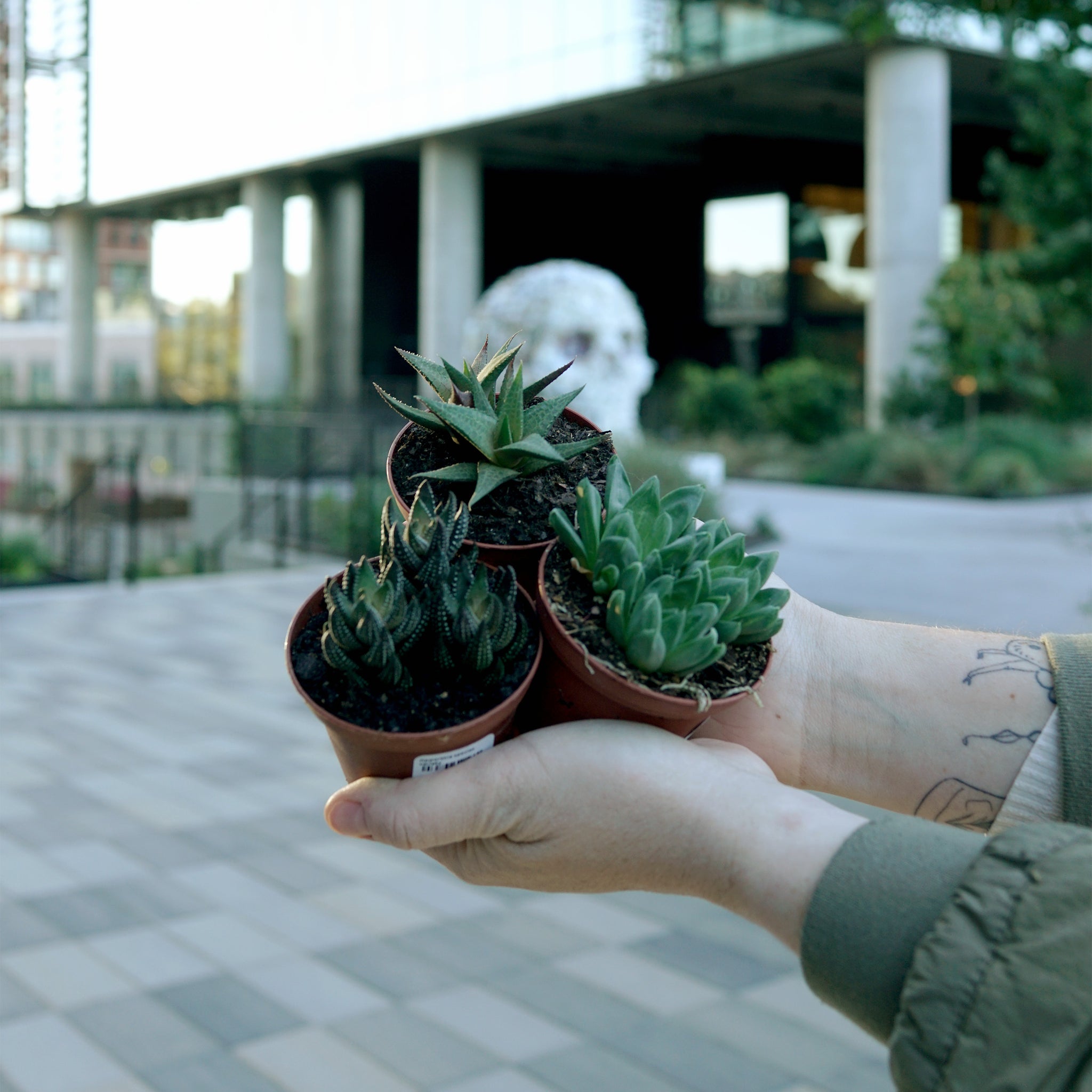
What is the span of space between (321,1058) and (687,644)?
2.11 meters

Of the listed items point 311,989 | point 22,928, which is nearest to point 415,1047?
point 311,989

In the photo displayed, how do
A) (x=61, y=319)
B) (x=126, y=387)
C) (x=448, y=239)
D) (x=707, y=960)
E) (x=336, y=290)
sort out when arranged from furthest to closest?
1. (x=126, y=387)
2. (x=61, y=319)
3. (x=336, y=290)
4. (x=448, y=239)
5. (x=707, y=960)

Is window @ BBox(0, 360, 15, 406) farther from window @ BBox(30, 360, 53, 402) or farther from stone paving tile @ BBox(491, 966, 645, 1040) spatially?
stone paving tile @ BBox(491, 966, 645, 1040)

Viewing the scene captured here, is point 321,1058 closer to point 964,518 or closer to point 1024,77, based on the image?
point 964,518

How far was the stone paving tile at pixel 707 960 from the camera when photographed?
3316mm

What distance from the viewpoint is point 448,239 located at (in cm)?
2312

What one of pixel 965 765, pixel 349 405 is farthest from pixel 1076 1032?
pixel 349 405

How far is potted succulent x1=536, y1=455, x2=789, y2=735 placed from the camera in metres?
1.17

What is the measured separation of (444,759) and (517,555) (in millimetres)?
230

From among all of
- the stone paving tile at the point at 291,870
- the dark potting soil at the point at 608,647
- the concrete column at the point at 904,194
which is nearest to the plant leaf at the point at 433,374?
the dark potting soil at the point at 608,647

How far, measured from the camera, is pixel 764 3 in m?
19.2

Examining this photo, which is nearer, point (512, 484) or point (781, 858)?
point (781, 858)


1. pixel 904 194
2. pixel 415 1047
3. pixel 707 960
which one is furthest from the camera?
pixel 904 194

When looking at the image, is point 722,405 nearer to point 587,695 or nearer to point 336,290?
point 336,290
